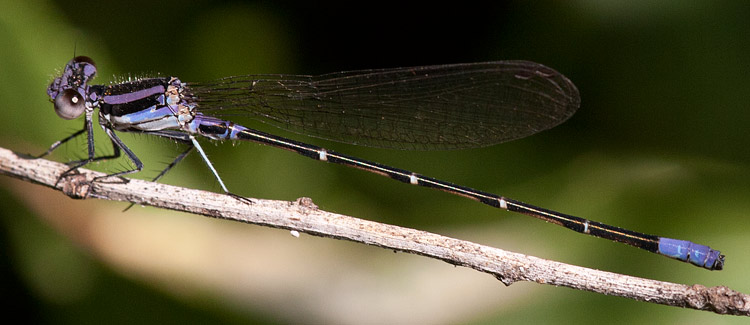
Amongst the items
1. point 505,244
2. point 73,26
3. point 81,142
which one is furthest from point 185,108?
point 505,244

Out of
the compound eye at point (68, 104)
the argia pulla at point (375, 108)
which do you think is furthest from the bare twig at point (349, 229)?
the argia pulla at point (375, 108)

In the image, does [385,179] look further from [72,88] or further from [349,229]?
[72,88]

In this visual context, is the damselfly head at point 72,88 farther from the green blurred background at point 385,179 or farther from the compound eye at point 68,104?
the green blurred background at point 385,179

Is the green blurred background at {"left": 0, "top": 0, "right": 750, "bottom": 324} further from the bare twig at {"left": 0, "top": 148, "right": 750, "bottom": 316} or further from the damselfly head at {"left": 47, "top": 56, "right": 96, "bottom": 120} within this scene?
the bare twig at {"left": 0, "top": 148, "right": 750, "bottom": 316}

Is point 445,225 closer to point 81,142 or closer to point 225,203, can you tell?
point 225,203

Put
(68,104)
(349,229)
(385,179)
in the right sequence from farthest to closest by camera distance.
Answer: (385,179)
(68,104)
(349,229)

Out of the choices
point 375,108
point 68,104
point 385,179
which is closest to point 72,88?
point 68,104
